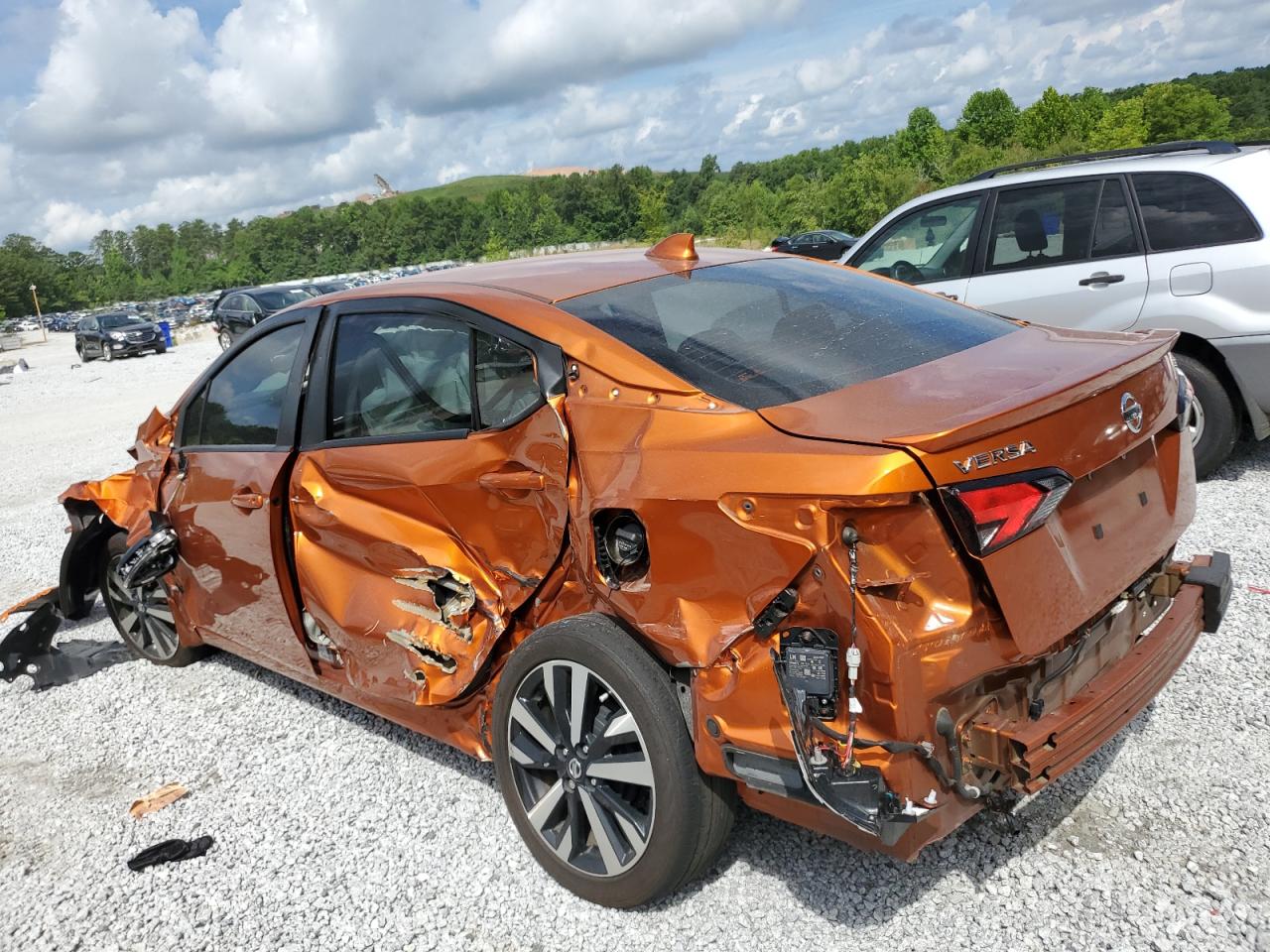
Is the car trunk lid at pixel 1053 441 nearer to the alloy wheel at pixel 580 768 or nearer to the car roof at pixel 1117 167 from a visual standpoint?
the alloy wheel at pixel 580 768

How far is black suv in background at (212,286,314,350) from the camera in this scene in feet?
78.8

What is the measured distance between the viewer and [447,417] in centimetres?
312

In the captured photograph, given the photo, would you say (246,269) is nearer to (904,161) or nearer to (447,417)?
(904,161)

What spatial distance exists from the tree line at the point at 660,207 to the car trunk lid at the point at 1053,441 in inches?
2207

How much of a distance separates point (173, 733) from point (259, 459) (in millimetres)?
1450

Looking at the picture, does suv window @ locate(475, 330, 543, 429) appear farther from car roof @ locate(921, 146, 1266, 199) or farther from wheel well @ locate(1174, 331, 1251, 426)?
car roof @ locate(921, 146, 1266, 199)

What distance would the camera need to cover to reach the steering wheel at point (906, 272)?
675 cm

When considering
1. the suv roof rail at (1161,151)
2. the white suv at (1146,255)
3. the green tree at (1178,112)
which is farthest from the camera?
the green tree at (1178,112)

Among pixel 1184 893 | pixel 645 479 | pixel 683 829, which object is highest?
pixel 645 479

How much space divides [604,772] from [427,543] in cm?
97

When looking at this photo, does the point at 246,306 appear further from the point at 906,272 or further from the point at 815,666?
the point at 815,666

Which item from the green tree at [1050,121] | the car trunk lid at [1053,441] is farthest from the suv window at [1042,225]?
the green tree at [1050,121]

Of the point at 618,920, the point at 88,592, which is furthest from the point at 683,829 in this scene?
the point at 88,592

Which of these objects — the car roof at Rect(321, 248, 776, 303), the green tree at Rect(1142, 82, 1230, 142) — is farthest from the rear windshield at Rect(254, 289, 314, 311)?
the green tree at Rect(1142, 82, 1230, 142)
